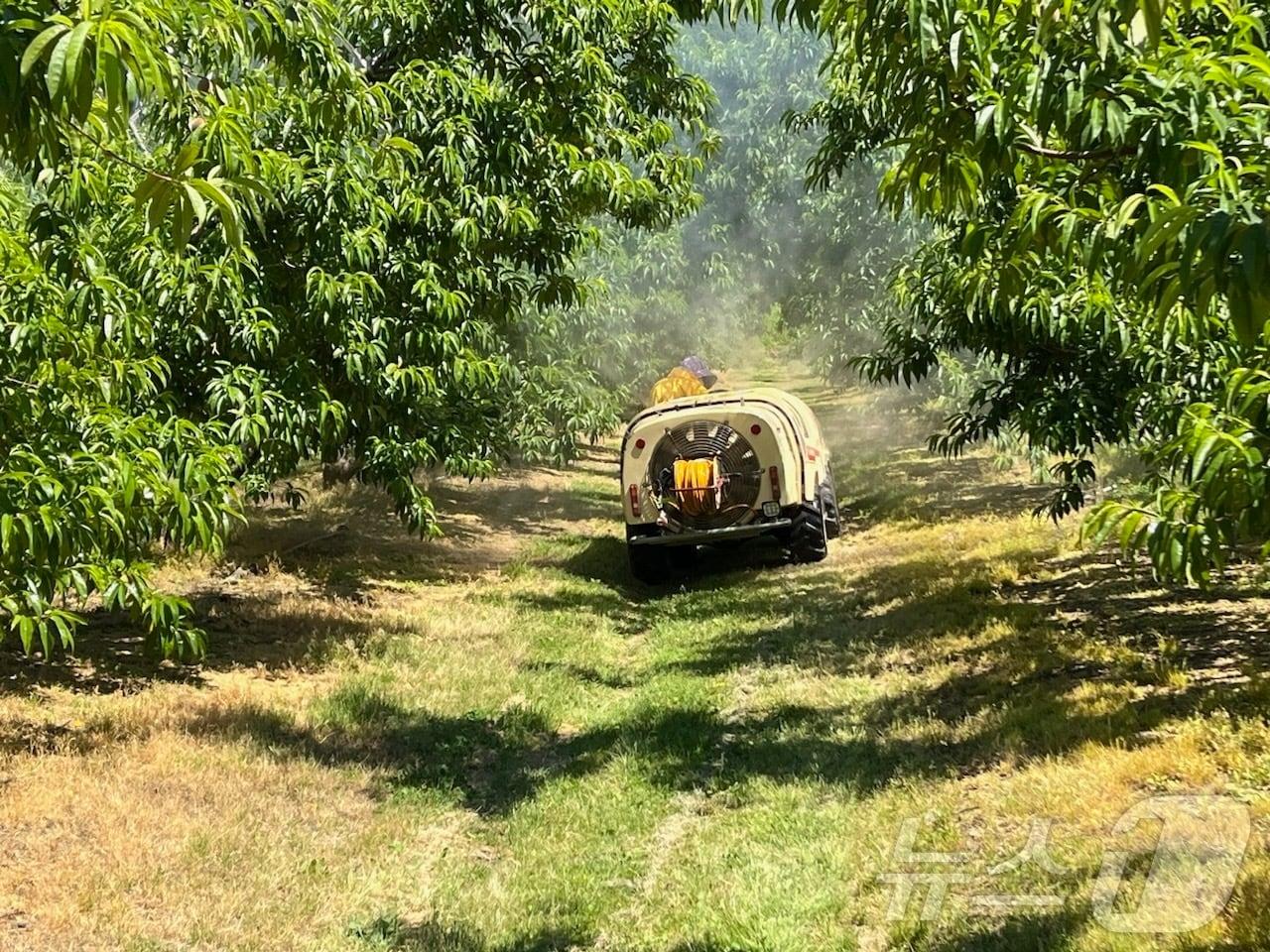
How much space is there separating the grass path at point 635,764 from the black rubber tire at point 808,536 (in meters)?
1.00

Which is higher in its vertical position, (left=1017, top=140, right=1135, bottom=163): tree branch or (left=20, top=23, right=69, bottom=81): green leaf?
(left=20, top=23, right=69, bottom=81): green leaf

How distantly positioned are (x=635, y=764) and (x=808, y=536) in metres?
6.45

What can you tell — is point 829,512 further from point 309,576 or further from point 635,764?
point 635,764

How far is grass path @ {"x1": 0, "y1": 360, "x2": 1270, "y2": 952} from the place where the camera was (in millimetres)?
5016

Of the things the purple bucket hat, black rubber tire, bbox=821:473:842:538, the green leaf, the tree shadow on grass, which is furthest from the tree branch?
the purple bucket hat

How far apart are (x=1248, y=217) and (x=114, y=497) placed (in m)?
4.94

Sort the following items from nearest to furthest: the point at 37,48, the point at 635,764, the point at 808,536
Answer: the point at 37,48
the point at 635,764
the point at 808,536

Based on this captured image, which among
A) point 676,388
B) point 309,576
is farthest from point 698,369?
point 309,576

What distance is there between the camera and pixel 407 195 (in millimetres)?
9000

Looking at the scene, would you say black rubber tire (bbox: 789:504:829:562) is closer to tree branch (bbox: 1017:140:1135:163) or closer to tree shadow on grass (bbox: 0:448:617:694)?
tree shadow on grass (bbox: 0:448:617:694)

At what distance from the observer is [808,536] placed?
43.4ft

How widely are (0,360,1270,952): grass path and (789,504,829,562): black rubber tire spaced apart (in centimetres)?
100

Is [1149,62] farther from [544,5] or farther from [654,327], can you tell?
[654,327]

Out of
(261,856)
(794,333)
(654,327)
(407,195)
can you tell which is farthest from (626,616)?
(794,333)
